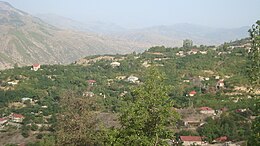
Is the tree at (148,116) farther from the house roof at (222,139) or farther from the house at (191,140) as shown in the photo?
the house roof at (222,139)

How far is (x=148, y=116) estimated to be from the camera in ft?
37.8

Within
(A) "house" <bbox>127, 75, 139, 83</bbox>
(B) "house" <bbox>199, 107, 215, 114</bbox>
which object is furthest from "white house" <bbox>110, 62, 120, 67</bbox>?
(B) "house" <bbox>199, 107, 215, 114</bbox>

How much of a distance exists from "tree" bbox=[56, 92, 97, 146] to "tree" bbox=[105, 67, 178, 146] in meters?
6.94

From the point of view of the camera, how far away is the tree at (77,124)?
732 inches

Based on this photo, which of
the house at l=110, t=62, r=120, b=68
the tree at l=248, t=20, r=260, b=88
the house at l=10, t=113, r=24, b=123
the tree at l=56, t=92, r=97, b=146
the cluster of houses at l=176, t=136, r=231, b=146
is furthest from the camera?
the house at l=110, t=62, r=120, b=68

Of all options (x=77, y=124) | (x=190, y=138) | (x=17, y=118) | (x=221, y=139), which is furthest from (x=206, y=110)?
(x=77, y=124)

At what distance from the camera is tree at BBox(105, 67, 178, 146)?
451 inches

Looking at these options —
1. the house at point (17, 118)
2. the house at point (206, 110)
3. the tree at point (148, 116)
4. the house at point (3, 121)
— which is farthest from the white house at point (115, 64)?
the tree at point (148, 116)

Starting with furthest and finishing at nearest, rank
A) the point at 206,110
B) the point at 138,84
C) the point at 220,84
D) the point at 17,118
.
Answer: the point at 220,84 < the point at 17,118 < the point at 206,110 < the point at 138,84

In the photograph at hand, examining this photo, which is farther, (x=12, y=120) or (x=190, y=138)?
(x=12, y=120)

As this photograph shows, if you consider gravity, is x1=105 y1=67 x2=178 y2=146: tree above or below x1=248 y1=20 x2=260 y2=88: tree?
below

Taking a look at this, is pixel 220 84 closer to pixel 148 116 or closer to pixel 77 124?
pixel 77 124

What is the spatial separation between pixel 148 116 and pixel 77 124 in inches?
331

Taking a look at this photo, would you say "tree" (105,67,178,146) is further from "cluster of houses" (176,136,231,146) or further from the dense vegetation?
"cluster of houses" (176,136,231,146)
